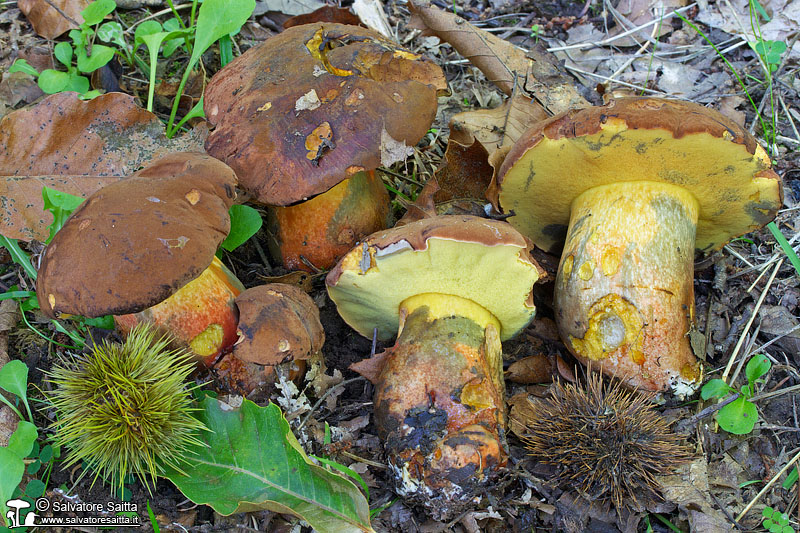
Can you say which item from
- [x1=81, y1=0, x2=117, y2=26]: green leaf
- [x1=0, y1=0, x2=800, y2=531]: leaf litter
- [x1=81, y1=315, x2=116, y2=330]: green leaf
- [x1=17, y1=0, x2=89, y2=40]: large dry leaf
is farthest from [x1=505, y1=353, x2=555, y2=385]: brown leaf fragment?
[x1=17, y1=0, x2=89, y2=40]: large dry leaf

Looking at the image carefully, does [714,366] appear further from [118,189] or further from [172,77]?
[172,77]

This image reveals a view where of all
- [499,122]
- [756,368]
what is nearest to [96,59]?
[499,122]

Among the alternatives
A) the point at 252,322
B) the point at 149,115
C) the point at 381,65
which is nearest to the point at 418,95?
the point at 381,65

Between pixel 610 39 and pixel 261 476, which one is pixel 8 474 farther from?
pixel 610 39

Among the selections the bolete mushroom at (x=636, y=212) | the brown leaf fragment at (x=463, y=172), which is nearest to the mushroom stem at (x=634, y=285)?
the bolete mushroom at (x=636, y=212)

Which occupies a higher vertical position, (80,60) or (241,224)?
(80,60)

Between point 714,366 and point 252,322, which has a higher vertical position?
point 252,322

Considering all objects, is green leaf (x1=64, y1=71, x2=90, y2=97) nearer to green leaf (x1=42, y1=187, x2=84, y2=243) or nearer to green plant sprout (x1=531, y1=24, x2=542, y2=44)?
green leaf (x1=42, y1=187, x2=84, y2=243)
